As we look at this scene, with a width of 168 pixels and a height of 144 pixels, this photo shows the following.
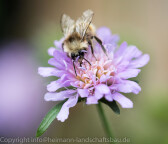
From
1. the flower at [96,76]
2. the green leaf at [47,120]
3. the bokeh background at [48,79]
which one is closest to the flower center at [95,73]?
the flower at [96,76]

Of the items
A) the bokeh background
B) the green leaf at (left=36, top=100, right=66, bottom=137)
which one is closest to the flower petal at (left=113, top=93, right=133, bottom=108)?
the green leaf at (left=36, top=100, right=66, bottom=137)

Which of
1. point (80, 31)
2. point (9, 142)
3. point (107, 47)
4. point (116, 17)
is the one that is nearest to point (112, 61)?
point (107, 47)

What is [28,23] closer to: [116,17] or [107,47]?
[116,17]

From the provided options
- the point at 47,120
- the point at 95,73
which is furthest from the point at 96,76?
the point at 47,120

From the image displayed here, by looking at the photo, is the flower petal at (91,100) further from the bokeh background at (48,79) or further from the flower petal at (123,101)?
the bokeh background at (48,79)

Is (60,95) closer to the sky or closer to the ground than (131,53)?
closer to the ground

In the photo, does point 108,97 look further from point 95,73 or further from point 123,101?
point 95,73
